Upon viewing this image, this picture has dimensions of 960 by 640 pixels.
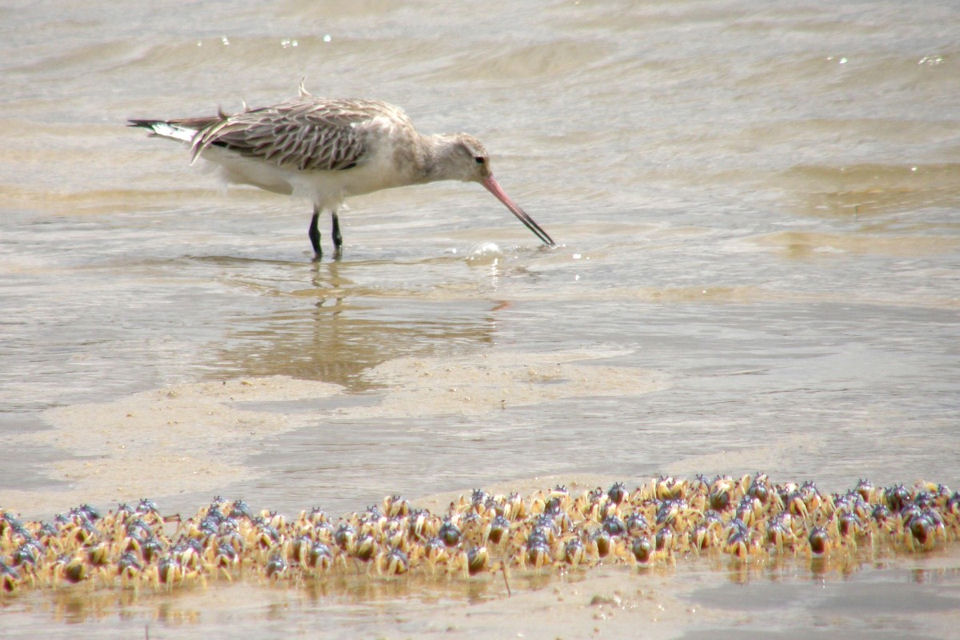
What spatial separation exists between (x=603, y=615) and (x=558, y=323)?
3715 millimetres

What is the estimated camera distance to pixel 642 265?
28.1 ft

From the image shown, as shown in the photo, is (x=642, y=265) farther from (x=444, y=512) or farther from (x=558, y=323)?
(x=444, y=512)

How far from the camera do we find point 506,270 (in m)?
8.73

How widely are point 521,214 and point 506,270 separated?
1.71 meters

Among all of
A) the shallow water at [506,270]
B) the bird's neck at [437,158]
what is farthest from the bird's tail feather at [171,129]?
the bird's neck at [437,158]

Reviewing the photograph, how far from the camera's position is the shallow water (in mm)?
4465

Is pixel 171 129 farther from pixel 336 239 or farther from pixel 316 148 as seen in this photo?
pixel 336 239

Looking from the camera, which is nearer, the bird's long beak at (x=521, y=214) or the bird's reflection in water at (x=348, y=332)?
the bird's reflection in water at (x=348, y=332)

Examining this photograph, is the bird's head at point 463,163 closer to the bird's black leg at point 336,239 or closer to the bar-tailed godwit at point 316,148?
the bar-tailed godwit at point 316,148

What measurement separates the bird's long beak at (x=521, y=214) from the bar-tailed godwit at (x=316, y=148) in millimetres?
10

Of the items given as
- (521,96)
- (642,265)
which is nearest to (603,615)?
(642,265)

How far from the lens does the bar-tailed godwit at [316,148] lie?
9.98m

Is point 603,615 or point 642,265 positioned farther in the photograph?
point 642,265

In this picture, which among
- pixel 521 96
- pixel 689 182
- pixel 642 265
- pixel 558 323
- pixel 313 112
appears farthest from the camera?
pixel 521 96
